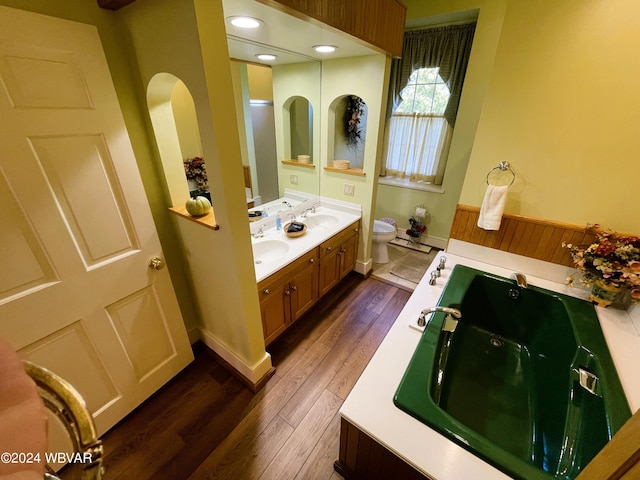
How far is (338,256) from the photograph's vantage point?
8.01 feet

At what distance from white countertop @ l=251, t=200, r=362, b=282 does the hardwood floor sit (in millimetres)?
694

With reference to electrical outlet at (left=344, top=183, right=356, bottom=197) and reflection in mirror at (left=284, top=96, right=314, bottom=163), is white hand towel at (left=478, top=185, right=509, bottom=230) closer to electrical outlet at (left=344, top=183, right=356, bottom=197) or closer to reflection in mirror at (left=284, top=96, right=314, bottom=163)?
electrical outlet at (left=344, top=183, right=356, bottom=197)

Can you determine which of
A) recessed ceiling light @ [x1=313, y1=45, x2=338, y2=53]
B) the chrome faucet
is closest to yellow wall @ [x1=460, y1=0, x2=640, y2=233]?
the chrome faucet

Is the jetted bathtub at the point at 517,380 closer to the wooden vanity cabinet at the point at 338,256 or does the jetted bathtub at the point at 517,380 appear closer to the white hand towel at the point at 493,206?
the white hand towel at the point at 493,206

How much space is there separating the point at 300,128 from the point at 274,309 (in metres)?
1.69

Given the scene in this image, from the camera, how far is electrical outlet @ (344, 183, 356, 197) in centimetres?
254

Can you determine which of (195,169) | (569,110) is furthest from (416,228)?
(195,169)

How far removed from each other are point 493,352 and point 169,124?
2429mm

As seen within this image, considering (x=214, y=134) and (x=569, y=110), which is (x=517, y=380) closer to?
(x=569, y=110)

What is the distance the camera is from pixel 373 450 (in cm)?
105

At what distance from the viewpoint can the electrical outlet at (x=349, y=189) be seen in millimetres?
2543

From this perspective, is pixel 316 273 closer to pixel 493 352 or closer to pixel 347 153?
pixel 493 352

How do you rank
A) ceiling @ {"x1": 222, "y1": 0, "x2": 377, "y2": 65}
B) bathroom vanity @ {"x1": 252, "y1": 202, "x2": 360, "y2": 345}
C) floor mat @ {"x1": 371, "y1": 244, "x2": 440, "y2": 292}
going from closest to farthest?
1. ceiling @ {"x1": 222, "y1": 0, "x2": 377, "y2": 65}
2. bathroom vanity @ {"x1": 252, "y1": 202, "x2": 360, "y2": 345}
3. floor mat @ {"x1": 371, "y1": 244, "x2": 440, "y2": 292}

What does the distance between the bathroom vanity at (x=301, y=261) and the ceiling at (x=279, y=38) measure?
1211 millimetres
